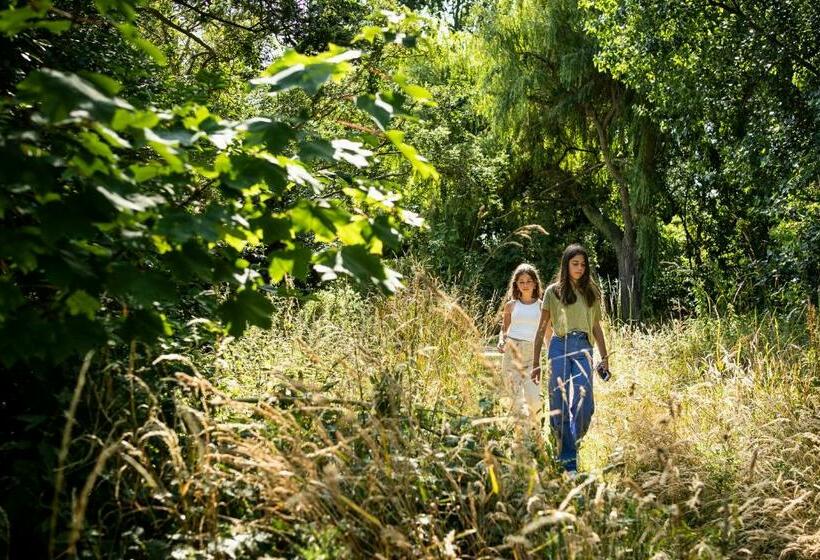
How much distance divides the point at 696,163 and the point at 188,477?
10392mm

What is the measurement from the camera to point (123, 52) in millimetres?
6016

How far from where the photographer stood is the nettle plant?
207 cm

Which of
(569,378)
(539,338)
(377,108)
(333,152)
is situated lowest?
(569,378)

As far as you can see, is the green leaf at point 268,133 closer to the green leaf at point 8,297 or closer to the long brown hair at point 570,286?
the green leaf at point 8,297

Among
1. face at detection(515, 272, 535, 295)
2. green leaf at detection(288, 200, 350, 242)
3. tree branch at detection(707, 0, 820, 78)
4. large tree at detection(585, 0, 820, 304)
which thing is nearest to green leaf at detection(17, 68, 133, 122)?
green leaf at detection(288, 200, 350, 242)

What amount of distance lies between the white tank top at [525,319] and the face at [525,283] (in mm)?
106

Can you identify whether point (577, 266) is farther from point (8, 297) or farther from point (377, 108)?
point (8, 297)

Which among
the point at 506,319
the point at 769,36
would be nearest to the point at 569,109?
the point at 769,36

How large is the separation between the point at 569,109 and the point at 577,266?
1035cm

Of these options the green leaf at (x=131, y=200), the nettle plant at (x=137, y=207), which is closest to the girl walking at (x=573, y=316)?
the nettle plant at (x=137, y=207)

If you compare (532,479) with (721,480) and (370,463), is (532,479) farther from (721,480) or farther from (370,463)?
(721,480)

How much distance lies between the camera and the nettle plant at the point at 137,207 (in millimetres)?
2068

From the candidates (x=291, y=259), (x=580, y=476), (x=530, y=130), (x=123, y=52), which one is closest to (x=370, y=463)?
(x=291, y=259)

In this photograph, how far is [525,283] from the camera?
21.6 feet
